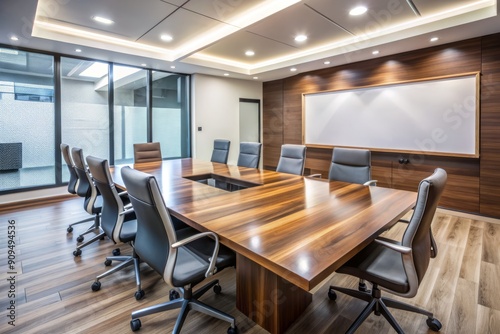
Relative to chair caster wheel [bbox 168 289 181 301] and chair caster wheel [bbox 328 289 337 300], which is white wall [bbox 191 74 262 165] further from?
chair caster wheel [bbox 328 289 337 300]

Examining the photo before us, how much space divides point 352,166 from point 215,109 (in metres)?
4.09

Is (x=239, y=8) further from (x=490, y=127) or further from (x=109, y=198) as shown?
(x=490, y=127)

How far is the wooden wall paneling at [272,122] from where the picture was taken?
676 centimetres

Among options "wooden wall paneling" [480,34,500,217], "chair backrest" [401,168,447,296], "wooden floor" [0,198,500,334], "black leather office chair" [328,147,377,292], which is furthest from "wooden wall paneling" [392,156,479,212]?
"chair backrest" [401,168,447,296]

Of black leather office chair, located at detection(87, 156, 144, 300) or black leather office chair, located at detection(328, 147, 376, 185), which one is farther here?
black leather office chair, located at detection(328, 147, 376, 185)

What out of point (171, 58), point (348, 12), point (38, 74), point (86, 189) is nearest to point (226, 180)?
point (86, 189)

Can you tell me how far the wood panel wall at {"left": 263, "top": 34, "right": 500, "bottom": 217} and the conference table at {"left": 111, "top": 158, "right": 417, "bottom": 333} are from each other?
2.39 m

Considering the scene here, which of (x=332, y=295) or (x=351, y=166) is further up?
(x=351, y=166)

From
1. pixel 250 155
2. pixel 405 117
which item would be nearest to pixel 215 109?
pixel 250 155

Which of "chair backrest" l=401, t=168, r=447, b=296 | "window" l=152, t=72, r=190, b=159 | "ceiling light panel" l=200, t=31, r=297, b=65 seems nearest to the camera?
"chair backrest" l=401, t=168, r=447, b=296

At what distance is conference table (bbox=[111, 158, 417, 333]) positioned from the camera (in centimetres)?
122

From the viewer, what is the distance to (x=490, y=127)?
3701 mm

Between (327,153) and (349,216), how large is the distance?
4.20 m

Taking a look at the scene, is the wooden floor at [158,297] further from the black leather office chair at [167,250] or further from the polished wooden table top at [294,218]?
the polished wooden table top at [294,218]
